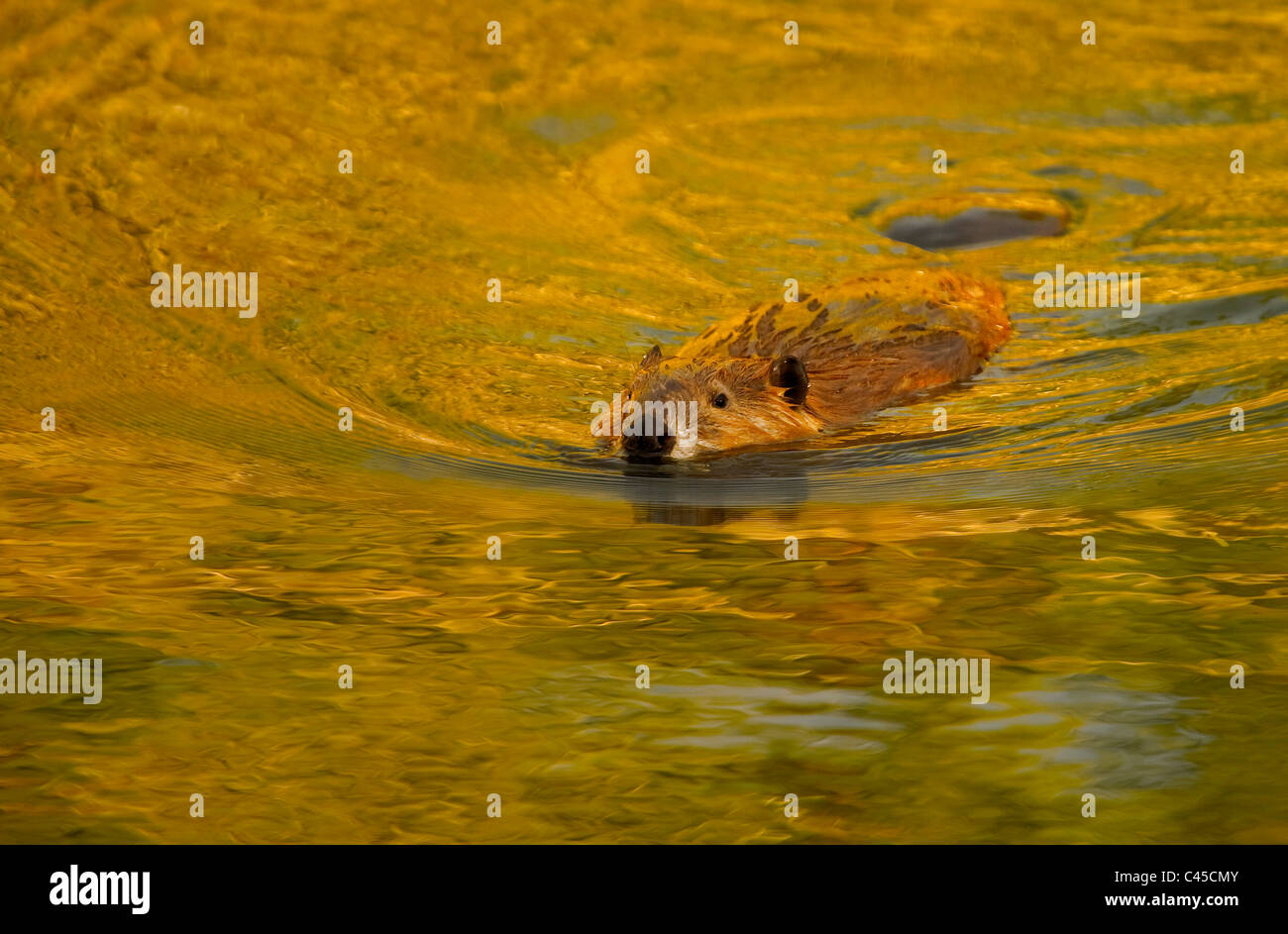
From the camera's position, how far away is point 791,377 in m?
7.15

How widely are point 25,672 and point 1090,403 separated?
18.1 ft

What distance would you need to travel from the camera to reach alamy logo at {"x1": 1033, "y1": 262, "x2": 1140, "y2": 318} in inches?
366

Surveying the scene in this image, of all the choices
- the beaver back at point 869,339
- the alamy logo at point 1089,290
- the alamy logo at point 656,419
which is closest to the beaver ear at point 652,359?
the alamy logo at point 656,419

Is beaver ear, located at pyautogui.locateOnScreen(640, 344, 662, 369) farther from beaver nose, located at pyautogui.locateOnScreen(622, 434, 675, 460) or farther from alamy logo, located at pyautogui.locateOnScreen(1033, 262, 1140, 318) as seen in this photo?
alamy logo, located at pyautogui.locateOnScreen(1033, 262, 1140, 318)

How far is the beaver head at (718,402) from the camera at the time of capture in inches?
268

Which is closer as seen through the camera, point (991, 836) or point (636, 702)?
point (991, 836)

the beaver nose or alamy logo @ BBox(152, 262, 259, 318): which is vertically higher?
alamy logo @ BBox(152, 262, 259, 318)

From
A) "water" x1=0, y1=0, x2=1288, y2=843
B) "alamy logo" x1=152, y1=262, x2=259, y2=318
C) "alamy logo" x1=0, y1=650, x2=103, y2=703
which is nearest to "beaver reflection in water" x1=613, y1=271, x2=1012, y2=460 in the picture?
"water" x1=0, y1=0, x2=1288, y2=843

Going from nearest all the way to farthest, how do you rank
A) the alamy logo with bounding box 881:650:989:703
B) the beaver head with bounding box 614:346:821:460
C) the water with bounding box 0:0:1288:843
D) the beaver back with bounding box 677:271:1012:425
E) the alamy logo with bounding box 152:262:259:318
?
the water with bounding box 0:0:1288:843 < the alamy logo with bounding box 881:650:989:703 < the beaver head with bounding box 614:346:821:460 < the beaver back with bounding box 677:271:1012:425 < the alamy logo with bounding box 152:262:259:318

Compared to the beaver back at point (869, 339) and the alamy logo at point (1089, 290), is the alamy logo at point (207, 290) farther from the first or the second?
the alamy logo at point (1089, 290)

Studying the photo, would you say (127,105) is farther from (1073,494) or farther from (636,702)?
(636,702)

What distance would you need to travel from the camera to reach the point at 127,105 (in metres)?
11.8

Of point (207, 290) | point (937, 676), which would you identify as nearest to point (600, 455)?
point (937, 676)

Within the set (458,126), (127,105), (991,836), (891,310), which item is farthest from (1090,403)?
(127,105)
